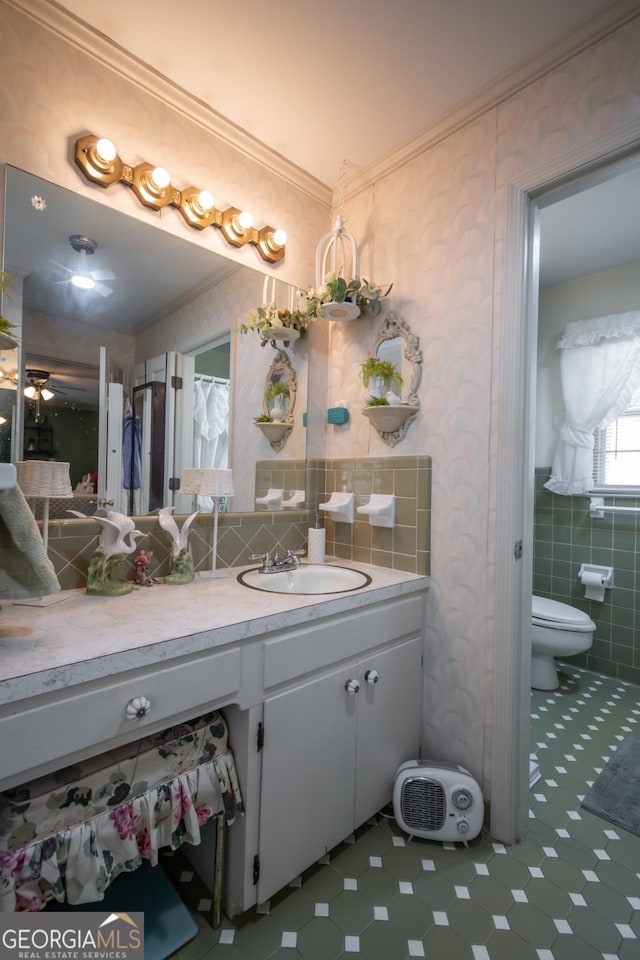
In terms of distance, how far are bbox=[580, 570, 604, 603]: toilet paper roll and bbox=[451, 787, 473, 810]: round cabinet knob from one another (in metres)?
1.75

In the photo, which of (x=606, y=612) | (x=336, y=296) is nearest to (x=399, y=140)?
(x=336, y=296)

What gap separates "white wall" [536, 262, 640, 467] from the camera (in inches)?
105

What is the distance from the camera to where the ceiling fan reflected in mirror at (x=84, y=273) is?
134 cm

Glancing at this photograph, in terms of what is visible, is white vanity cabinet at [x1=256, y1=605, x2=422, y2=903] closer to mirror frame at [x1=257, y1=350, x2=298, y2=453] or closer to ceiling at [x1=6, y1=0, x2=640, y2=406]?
mirror frame at [x1=257, y1=350, x2=298, y2=453]

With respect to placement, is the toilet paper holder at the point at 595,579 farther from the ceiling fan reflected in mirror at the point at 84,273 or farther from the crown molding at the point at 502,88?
the ceiling fan reflected in mirror at the point at 84,273

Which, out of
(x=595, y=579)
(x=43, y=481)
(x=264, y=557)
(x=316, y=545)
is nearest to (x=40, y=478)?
(x=43, y=481)

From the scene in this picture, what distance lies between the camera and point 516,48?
136 centimetres

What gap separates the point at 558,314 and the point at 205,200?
239 centimetres

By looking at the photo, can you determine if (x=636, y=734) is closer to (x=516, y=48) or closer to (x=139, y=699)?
(x=139, y=699)

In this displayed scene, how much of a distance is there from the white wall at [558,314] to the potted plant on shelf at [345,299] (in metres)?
1.68

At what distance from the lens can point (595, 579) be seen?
8.71 feet

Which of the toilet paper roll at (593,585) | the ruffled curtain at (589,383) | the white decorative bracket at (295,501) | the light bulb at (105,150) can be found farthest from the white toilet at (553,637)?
the light bulb at (105,150)

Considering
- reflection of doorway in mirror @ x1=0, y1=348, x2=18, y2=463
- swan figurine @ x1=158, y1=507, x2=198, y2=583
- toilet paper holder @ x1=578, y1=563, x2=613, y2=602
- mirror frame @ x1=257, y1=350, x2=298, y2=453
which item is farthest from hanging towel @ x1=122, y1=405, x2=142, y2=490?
toilet paper holder @ x1=578, y1=563, x2=613, y2=602

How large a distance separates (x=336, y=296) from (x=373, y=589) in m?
1.16
